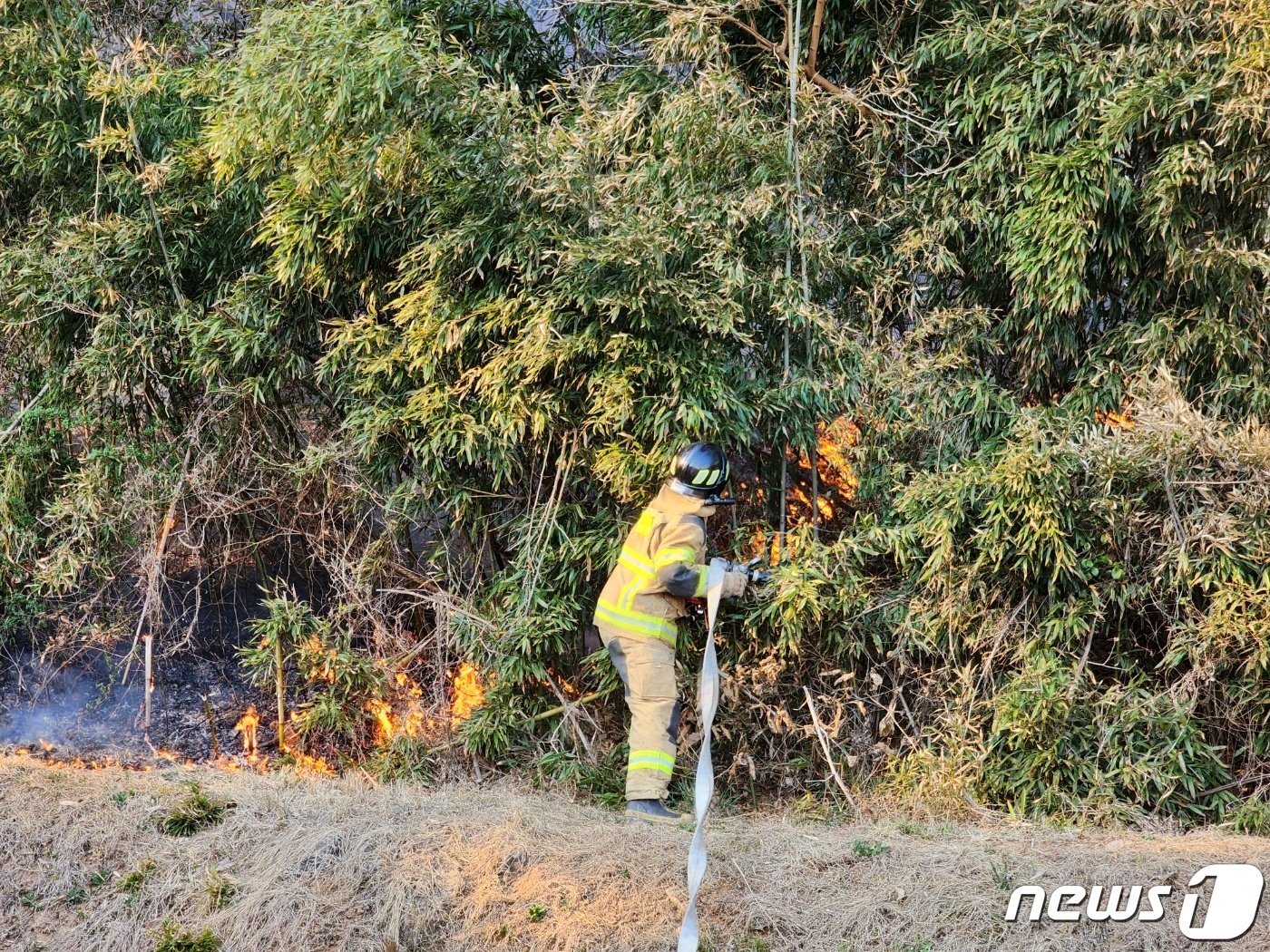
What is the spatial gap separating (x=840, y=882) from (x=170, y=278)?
4523 millimetres

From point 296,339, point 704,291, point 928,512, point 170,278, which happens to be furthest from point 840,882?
point 170,278

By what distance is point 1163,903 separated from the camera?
15.4 ft

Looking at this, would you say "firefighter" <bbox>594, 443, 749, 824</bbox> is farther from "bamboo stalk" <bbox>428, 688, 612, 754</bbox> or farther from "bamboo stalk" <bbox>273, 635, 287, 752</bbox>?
"bamboo stalk" <bbox>273, 635, 287, 752</bbox>

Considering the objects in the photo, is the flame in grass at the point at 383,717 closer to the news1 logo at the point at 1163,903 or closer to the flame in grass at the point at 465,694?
the flame in grass at the point at 465,694

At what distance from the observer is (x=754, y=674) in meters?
6.24

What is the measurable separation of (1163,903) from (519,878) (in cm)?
236

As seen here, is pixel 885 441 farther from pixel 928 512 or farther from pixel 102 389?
pixel 102 389

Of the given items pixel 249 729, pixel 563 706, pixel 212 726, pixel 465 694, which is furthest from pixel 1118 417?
pixel 212 726

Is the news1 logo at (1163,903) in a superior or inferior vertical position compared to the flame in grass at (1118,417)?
inferior

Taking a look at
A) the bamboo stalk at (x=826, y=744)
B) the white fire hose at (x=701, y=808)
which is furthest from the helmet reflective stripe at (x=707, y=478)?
the bamboo stalk at (x=826, y=744)

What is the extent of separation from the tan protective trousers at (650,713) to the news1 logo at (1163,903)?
1.77 m

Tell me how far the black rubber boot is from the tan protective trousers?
0.11 feet

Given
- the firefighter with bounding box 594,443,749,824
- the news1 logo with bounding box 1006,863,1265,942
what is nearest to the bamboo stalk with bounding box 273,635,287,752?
the firefighter with bounding box 594,443,749,824

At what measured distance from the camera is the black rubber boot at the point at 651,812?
5844 millimetres
